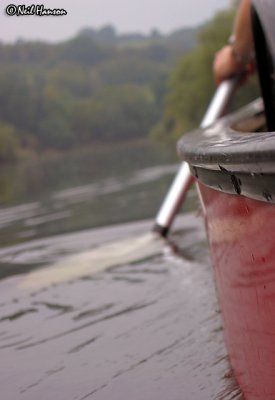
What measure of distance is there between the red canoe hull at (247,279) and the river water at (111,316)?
30 centimetres

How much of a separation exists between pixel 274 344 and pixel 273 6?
2.86ft

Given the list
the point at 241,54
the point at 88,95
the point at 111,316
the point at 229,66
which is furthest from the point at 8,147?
the point at 111,316

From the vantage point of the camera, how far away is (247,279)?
137cm

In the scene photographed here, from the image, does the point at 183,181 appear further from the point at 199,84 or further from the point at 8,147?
the point at 199,84

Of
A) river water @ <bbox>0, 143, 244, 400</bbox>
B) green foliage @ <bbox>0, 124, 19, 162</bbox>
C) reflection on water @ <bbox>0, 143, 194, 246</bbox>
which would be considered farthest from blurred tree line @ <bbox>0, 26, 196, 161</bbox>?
river water @ <bbox>0, 143, 244, 400</bbox>

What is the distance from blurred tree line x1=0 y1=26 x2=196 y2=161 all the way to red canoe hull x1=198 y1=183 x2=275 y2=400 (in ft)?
62.5

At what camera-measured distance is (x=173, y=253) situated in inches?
153

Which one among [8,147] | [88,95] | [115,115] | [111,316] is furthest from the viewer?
[115,115]

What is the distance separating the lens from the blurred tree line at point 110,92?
29.2 metres

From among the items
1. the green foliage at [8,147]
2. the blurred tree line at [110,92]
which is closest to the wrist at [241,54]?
the blurred tree line at [110,92]

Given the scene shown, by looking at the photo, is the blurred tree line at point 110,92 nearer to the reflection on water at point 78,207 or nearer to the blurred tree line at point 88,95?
the blurred tree line at point 88,95

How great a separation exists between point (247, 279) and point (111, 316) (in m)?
1.46

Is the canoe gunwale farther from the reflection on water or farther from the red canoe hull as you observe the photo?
the reflection on water

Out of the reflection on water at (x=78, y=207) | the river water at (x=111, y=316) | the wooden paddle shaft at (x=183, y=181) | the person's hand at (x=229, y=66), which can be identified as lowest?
the reflection on water at (x=78, y=207)
